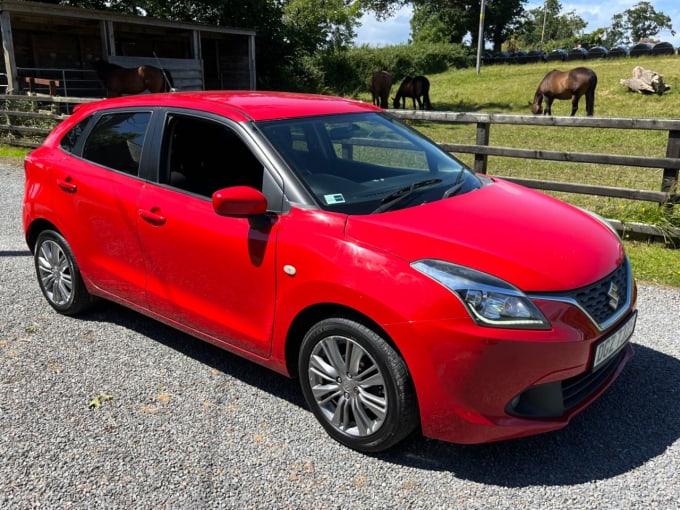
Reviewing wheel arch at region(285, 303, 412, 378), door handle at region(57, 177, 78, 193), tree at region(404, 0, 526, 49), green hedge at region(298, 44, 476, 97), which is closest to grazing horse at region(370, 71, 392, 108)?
green hedge at region(298, 44, 476, 97)

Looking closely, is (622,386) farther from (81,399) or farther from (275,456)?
(81,399)

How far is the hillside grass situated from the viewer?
650cm

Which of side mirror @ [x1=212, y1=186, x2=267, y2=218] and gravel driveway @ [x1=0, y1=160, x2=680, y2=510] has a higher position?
side mirror @ [x1=212, y1=186, x2=267, y2=218]

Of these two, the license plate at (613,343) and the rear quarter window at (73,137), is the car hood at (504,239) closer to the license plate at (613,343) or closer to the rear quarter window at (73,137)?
the license plate at (613,343)

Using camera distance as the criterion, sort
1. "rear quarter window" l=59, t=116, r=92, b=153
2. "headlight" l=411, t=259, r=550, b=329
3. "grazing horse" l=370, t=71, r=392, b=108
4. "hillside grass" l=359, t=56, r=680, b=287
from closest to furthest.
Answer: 1. "headlight" l=411, t=259, r=550, b=329
2. "rear quarter window" l=59, t=116, r=92, b=153
3. "hillside grass" l=359, t=56, r=680, b=287
4. "grazing horse" l=370, t=71, r=392, b=108

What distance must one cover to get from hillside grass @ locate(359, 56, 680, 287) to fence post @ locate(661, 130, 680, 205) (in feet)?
0.74

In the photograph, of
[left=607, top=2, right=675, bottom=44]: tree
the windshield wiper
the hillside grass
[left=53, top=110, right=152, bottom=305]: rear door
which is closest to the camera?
the windshield wiper

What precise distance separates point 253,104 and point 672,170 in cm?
470

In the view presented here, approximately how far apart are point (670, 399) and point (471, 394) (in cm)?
165

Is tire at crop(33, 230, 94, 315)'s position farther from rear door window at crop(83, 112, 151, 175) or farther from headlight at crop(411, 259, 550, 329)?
headlight at crop(411, 259, 550, 329)

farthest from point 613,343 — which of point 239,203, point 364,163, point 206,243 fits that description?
point 206,243

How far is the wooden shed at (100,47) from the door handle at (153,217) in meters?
15.3

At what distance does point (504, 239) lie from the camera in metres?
3.06

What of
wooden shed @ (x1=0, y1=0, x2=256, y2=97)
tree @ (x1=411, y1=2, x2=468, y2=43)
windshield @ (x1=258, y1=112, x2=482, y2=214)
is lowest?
windshield @ (x1=258, y1=112, x2=482, y2=214)
